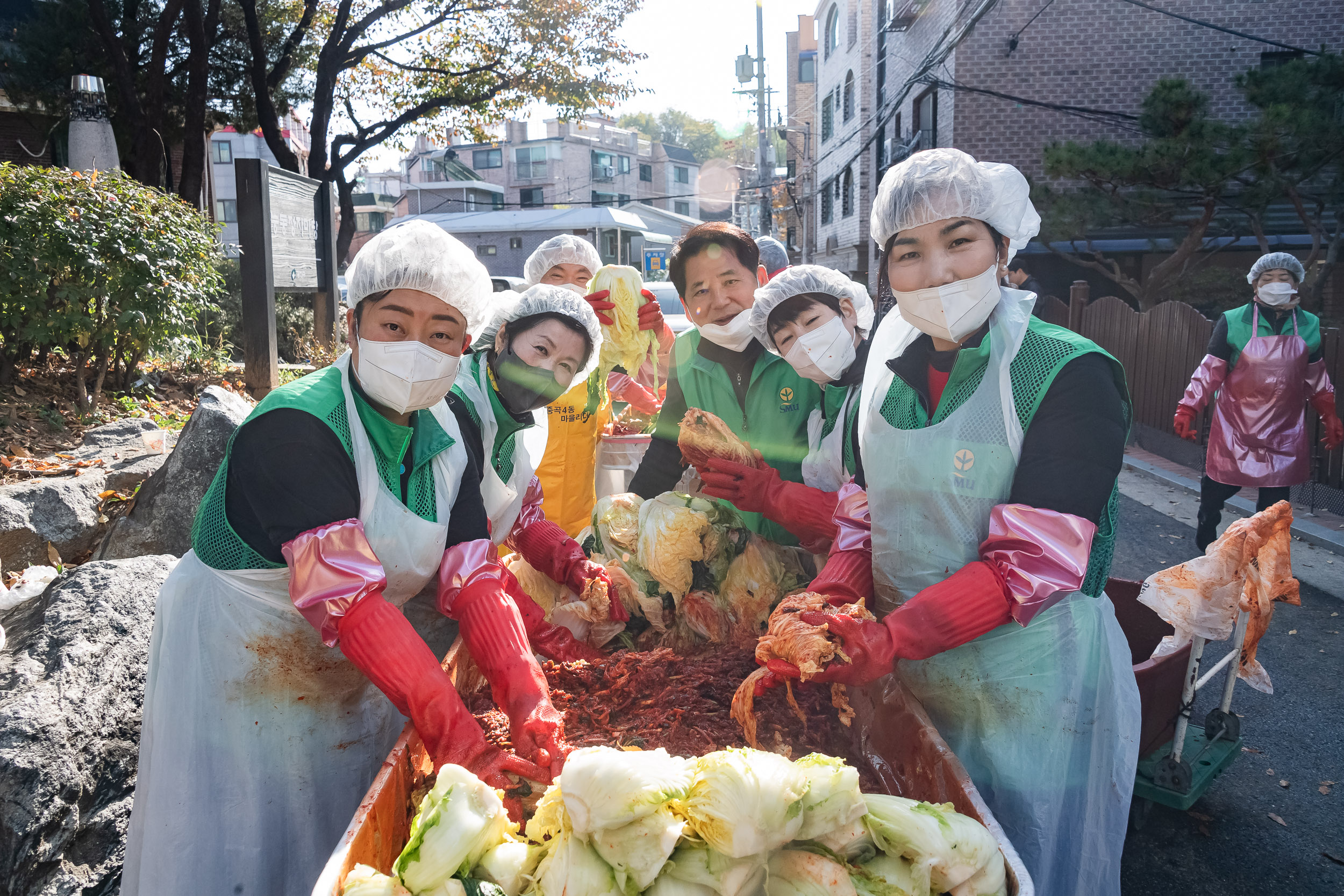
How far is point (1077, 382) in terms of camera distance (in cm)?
204

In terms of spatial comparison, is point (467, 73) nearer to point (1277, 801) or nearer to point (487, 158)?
point (1277, 801)

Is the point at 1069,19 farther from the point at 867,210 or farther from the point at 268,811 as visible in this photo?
the point at 268,811

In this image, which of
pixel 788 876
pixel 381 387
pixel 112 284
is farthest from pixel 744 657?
pixel 112 284

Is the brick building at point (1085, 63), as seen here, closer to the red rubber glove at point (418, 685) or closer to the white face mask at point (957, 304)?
the white face mask at point (957, 304)

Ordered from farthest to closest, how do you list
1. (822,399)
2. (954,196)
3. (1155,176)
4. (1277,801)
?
(1155,176), (1277,801), (822,399), (954,196)

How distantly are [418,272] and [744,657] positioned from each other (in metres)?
1.46

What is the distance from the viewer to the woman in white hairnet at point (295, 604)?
2.15m

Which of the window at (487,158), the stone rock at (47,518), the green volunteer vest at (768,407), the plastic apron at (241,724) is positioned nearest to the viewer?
the plastic apron at (241,724)

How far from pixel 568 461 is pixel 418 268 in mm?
2147

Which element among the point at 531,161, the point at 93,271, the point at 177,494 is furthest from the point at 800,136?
the point at 177,494

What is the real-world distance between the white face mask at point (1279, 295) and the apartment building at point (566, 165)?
55.7m

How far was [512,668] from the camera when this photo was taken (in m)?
2.22

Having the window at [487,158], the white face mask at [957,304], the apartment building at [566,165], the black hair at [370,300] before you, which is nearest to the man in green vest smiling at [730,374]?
the white face mask at [957,304]

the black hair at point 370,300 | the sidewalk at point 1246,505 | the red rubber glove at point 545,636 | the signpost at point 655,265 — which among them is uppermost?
the signpost at point 655,265
